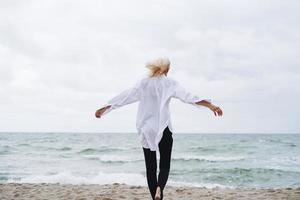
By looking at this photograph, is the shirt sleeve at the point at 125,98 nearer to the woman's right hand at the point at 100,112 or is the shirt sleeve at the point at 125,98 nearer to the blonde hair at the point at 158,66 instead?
the woman's right hand at the point at 100,112

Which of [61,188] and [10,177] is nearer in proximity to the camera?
[61,188]

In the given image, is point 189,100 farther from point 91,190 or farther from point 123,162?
point 123,162

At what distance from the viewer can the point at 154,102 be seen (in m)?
4.75

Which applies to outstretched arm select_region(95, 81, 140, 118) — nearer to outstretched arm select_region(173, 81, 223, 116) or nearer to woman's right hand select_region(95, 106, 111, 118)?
woman's right hand select_region(95, 106, 111, 118)

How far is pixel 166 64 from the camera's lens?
4.67m

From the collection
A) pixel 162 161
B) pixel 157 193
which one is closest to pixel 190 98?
pixel 162 161

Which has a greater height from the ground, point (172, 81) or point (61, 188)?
point (172, 81)

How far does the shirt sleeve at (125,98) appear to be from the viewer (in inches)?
188

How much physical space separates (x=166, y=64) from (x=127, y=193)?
469cm

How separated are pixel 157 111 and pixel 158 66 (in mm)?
494

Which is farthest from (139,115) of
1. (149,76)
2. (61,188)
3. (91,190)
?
(61,188)

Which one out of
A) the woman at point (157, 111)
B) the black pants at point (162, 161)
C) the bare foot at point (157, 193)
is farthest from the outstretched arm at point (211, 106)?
the bare foot at point (157, 193)

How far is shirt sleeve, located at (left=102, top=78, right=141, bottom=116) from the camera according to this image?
479cm

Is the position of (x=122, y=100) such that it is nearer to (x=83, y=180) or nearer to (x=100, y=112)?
(x=100, y=112)
